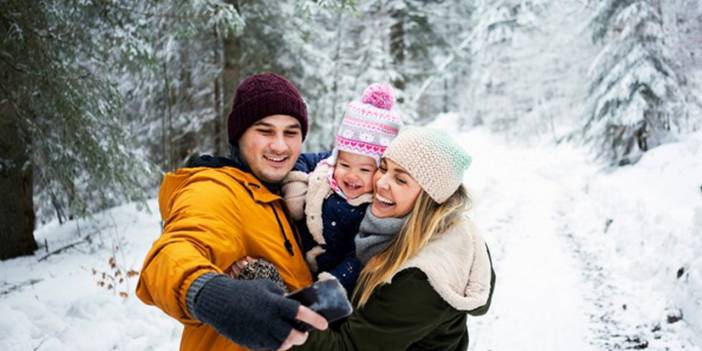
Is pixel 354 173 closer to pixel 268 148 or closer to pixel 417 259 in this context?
pixel 268 148

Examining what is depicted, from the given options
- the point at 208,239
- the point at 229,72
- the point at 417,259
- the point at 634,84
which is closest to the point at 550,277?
the point at 417,259

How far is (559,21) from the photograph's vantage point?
29641 millimetres

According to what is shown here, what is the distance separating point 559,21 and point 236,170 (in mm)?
32258

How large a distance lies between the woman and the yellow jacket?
0.42m

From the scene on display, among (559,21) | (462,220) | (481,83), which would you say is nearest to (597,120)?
(481,83)

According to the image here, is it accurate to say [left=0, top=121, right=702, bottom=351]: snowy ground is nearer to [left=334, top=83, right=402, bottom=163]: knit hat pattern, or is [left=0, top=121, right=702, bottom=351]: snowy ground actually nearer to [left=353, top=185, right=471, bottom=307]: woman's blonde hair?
[left=353, top=185, right=471, bottom=307]: woman's blonde hair

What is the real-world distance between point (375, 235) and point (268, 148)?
82cm

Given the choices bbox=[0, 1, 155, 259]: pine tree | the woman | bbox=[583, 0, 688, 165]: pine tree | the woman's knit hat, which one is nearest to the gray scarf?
the woman

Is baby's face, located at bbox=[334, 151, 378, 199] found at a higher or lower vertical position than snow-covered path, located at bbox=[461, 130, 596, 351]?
higher

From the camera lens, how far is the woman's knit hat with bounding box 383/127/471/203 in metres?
2.38

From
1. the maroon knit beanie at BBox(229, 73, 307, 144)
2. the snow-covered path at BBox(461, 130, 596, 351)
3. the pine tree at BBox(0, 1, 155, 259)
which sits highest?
the maroon knit beanie at BBox(229, 73, 307, 144)

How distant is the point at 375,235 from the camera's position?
2.48 meters

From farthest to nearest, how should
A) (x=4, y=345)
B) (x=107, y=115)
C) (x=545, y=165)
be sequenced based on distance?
1. (x=545, y=165)
2. (x=107, y=115)
3. (x=4, y=345)

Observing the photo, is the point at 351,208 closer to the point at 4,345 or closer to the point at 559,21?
the point at 4,345
